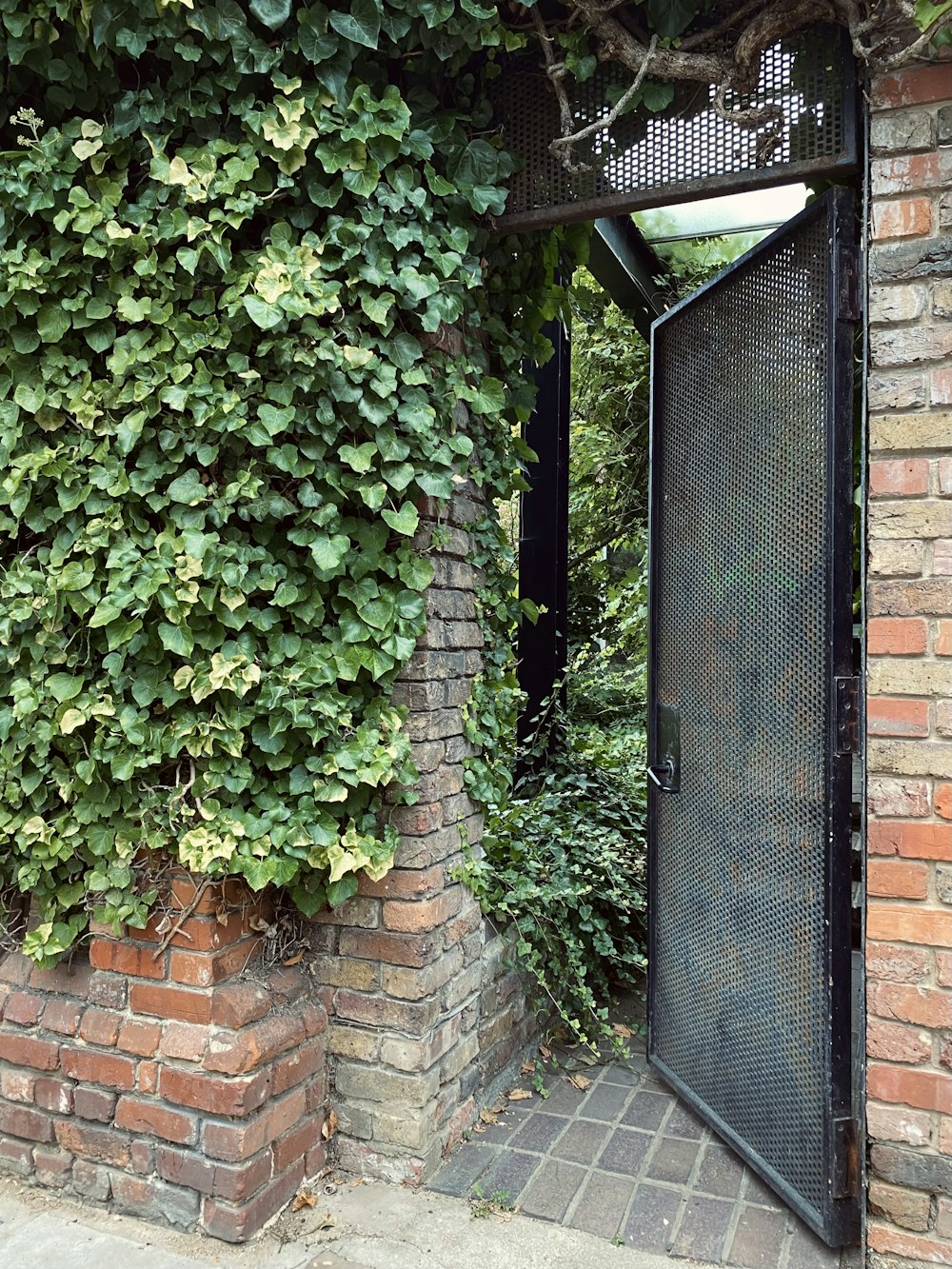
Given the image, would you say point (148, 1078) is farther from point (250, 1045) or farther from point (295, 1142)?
point (295, 1142)

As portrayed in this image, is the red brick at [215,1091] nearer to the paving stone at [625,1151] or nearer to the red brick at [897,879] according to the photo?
the paving stone at [625,1151]

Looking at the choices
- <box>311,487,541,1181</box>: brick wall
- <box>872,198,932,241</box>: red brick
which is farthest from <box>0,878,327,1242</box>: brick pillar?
<box>872,198,932,241</box>: red brick

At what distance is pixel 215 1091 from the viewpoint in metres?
2.22

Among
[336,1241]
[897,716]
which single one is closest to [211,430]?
[897,716]

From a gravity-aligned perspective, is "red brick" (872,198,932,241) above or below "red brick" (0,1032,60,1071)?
above

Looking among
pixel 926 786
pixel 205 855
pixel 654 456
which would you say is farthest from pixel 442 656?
pixel 926 786

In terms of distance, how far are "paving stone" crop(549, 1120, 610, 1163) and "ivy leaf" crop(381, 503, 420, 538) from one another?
178cm

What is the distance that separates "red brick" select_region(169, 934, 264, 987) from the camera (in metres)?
2.29

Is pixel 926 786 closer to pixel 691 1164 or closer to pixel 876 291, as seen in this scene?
pixel 876 291

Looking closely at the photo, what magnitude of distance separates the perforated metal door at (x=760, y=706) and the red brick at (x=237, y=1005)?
52.1 inches

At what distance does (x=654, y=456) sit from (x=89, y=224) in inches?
70.3

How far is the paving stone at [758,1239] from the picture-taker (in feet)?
7.13

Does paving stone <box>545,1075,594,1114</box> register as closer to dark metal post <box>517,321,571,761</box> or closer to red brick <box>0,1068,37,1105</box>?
red brick <box>0,1068,37,1105</box>

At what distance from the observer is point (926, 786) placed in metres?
2.06
